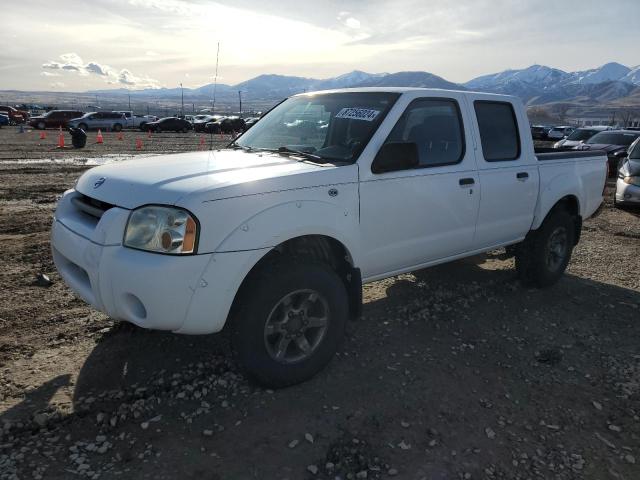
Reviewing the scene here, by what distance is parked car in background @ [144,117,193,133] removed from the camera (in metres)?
41.1

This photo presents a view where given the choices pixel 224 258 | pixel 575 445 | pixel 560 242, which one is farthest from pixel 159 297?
pixel 560 242

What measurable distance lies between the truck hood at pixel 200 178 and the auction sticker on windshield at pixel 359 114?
570 millimetres

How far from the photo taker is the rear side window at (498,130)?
454 centimetres

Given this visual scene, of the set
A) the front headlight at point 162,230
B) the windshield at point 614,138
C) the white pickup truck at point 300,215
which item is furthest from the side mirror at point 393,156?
the windshield at point 614,138

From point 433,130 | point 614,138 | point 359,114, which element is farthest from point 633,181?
point 614,138

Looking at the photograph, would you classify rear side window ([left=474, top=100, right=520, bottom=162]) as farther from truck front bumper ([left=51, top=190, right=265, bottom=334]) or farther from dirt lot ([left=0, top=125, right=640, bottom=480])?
truck front bumper ([left=51, top=190, right=265, bottom=334])

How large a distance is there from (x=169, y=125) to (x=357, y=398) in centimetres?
4233

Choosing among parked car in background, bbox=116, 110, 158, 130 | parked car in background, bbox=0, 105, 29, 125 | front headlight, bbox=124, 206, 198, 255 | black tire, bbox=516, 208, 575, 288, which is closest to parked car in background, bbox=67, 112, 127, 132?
parked car in background, bbox=116, 110, 158, 130

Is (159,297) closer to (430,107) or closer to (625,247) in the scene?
(430,107)

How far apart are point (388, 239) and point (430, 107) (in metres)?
1.23

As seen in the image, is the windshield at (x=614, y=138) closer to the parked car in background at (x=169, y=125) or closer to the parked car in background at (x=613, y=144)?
the parked car in background at (x=613, y=144)

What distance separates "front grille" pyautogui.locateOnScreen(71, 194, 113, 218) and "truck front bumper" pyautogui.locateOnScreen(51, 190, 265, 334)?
23 cm

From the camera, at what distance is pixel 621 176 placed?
10.0 m

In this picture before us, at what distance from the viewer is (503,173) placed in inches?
181
